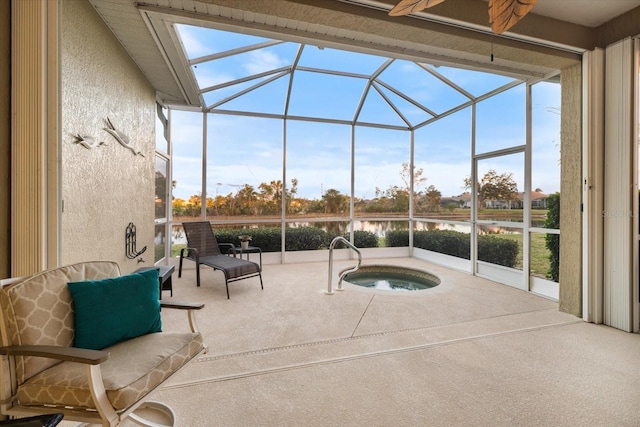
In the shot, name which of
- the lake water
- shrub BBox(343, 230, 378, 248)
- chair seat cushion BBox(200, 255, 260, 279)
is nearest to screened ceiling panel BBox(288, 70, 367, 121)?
the lake water

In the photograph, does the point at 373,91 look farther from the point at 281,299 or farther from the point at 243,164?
the point at 281,299

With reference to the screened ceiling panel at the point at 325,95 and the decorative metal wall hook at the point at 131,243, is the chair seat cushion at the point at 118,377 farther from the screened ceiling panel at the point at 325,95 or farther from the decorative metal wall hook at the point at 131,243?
the screened ceiling panel at the point at 325,95

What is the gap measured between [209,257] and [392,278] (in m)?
3.40

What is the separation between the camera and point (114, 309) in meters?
1.67

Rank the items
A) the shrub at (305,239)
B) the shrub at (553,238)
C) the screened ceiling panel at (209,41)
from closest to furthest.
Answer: the screened ceiling panel at (209,41), the shrub at (553,238), the shrub at (305,239)

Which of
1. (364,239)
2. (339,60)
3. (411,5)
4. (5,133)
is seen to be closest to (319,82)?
(339,60)

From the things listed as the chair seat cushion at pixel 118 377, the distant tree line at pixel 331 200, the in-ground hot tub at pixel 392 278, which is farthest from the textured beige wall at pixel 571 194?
the chair seat cushion at pixel 118 377

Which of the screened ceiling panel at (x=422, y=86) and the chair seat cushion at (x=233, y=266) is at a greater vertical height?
the screened ceiling panel at (x=422, y=86)

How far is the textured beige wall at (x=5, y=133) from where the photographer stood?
1.76m

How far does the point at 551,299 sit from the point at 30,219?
537cm

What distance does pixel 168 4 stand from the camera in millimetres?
2514

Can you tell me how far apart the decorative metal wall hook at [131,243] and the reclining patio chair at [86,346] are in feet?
5.85

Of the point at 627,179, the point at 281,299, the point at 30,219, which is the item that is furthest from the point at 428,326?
the point at 30,219

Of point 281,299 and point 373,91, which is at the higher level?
point 373,91
